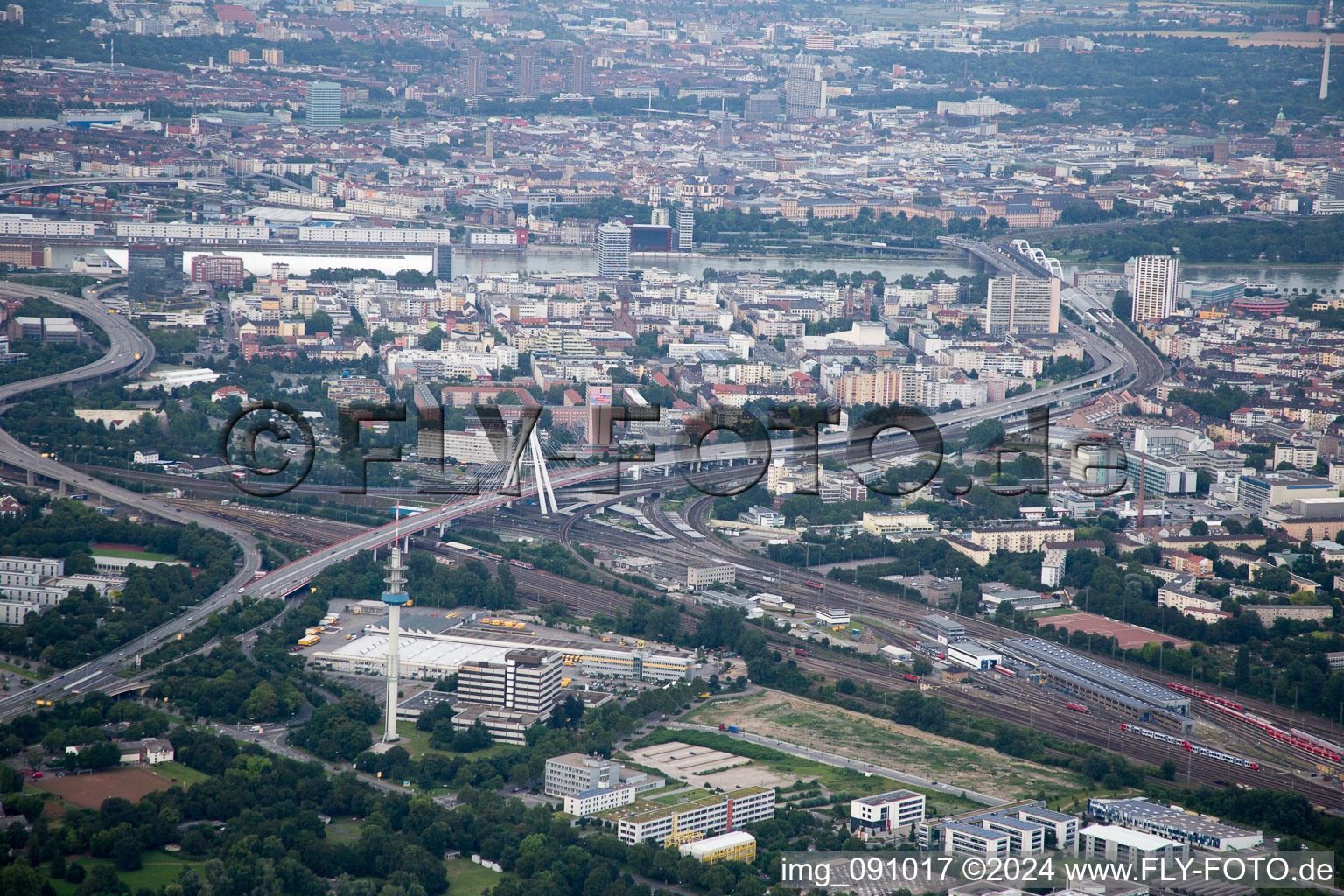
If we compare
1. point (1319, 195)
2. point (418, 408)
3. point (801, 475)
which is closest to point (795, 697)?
point (801, 475)

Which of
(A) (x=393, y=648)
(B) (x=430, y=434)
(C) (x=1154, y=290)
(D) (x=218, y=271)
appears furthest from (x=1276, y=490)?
(D) (x=218, y=271)

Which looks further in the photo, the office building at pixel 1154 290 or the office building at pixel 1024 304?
the office building at pixel 1154 290

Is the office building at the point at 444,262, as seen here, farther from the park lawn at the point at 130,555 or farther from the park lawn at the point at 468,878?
the park lawn at the point at 468,878

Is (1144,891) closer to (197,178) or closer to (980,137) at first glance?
(197,178)

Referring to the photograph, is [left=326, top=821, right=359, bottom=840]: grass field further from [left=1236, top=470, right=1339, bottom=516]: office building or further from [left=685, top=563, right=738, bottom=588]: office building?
[left=1236, top=470, right=1339, bottom=516]: office building

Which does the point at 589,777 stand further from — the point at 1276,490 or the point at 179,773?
the point at 1276,490

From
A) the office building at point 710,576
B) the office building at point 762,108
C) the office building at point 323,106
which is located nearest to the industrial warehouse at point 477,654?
the office building at point 710,576

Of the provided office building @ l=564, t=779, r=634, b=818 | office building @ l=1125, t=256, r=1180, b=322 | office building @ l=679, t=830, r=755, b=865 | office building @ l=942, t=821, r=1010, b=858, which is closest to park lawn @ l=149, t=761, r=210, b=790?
office building @ l=564, t=779, r=634, b=818
